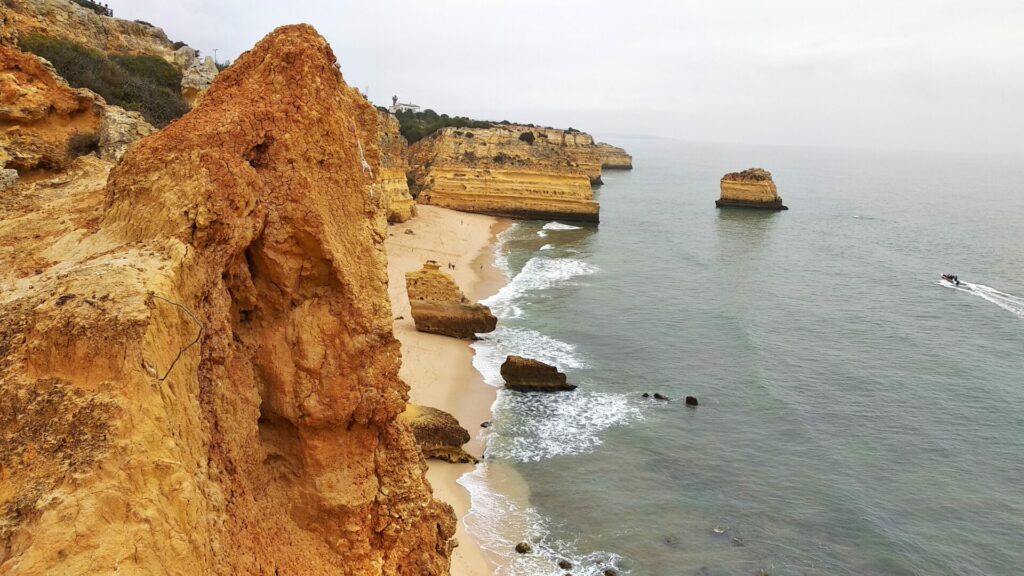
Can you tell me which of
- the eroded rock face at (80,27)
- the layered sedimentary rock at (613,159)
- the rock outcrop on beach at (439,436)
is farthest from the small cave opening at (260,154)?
the layered sedimentary rock at (613,159)

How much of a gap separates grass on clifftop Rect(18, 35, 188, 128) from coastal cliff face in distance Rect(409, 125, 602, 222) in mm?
39892

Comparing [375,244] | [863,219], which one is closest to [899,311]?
[375,244]

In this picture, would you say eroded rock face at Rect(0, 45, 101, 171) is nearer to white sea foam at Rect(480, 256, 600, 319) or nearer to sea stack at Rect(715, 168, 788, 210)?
white sea foam at Rect(480, 256, 600, 319)

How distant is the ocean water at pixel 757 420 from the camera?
15.5m

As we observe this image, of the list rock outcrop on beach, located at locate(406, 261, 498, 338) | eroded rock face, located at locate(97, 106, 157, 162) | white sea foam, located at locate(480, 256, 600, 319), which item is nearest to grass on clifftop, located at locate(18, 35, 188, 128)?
eroded rock face, located at locate(97, 106, 157, 162)

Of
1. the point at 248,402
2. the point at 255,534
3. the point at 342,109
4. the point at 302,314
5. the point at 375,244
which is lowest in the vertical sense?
the point at 255,534

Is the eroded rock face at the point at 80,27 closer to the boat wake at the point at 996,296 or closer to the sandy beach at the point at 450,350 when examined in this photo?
the sandy beach at the point at 450,350

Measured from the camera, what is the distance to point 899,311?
116 ft

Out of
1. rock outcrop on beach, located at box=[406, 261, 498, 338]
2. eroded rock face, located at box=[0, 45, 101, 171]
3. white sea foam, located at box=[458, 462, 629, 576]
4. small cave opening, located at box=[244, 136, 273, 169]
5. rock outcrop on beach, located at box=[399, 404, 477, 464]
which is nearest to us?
small cave opening, located at box=[244, 136, 273, 169]

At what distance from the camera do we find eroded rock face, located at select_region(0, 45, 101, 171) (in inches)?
432

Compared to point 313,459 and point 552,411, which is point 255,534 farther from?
point 552,411

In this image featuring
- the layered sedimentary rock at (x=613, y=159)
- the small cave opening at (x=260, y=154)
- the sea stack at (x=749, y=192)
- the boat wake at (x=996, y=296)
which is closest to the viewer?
the small cave opening at (x=260, y=154)

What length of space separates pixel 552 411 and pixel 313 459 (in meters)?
15.5

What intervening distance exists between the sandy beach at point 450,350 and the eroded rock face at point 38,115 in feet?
32.7
